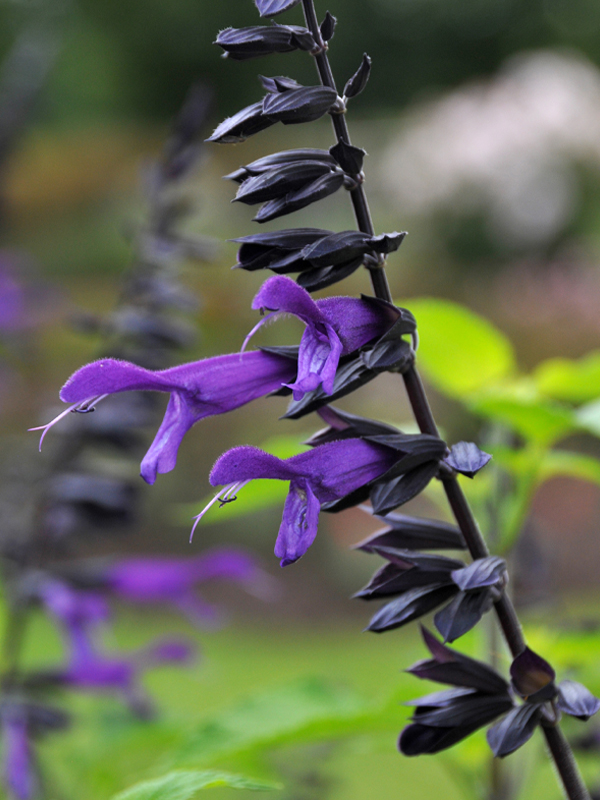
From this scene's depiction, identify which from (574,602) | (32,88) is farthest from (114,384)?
(574,602)

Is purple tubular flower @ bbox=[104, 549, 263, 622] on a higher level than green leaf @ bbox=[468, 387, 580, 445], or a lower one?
lower

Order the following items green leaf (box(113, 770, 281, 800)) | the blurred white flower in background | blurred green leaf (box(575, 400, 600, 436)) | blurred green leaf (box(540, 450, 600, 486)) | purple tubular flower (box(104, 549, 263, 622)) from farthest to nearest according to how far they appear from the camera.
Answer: the blurred white flower in background
purple tubular flower (box(104, 549, 263, 622))
blurred green leaf (box(540, 450, 600, 486))
blurred green leaf (box(575, 400, 600, 436))
green leaf (box(113, 770, 281, 800))

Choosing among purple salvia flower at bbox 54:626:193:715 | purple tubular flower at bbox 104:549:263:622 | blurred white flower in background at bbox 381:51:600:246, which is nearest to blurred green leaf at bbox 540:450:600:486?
purple tubular flower at bbox 104:549:263:622

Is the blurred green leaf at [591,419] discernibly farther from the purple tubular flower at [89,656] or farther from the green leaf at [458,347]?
the purple tubular flower at [89,656]

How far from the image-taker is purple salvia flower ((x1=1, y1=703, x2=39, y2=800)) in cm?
66

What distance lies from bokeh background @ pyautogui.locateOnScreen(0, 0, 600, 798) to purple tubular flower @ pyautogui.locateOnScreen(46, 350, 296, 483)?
159 mm

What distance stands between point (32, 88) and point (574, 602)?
A: 2501mm

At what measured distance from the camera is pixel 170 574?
731 mm

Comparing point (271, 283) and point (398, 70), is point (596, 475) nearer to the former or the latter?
point (271, 283)

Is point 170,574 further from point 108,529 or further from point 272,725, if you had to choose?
point 272,725

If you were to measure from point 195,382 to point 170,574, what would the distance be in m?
0.40

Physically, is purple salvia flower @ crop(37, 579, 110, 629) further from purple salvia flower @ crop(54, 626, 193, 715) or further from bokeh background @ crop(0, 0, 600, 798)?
bokeh background @ crop(0, 0, 600, 798)

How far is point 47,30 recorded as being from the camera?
1.11m

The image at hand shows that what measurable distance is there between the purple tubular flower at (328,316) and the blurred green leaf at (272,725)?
0.26 m
